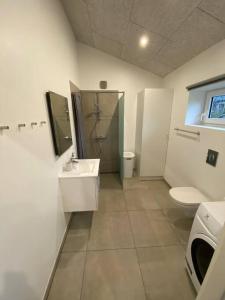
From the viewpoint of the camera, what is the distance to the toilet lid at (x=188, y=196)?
1.60 m

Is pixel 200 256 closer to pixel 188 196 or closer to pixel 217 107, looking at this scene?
pixel 188 196

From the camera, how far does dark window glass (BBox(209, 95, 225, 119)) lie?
181cm

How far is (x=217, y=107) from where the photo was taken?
1.91m

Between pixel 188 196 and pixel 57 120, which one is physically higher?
pixel 57 120

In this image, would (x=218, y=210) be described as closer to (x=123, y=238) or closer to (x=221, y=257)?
(x=221, y=257)

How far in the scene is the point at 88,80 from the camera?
2.91 metres

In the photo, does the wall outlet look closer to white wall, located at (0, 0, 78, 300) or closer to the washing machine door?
the washing machine door

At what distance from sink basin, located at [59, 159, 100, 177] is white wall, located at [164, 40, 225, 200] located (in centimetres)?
139

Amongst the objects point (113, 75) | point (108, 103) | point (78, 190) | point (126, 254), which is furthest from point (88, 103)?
point (126, 254)

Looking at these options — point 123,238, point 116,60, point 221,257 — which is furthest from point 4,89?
point 116,60

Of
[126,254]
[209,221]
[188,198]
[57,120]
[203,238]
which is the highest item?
[57,120]

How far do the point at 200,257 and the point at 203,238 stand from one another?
28 centimetres

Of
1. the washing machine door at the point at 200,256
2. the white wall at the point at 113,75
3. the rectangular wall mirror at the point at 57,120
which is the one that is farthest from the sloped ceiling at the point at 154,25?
the washing machine door at the point at 200,256

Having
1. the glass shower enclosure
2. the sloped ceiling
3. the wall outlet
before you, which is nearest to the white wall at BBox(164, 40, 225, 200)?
the wall outlet
